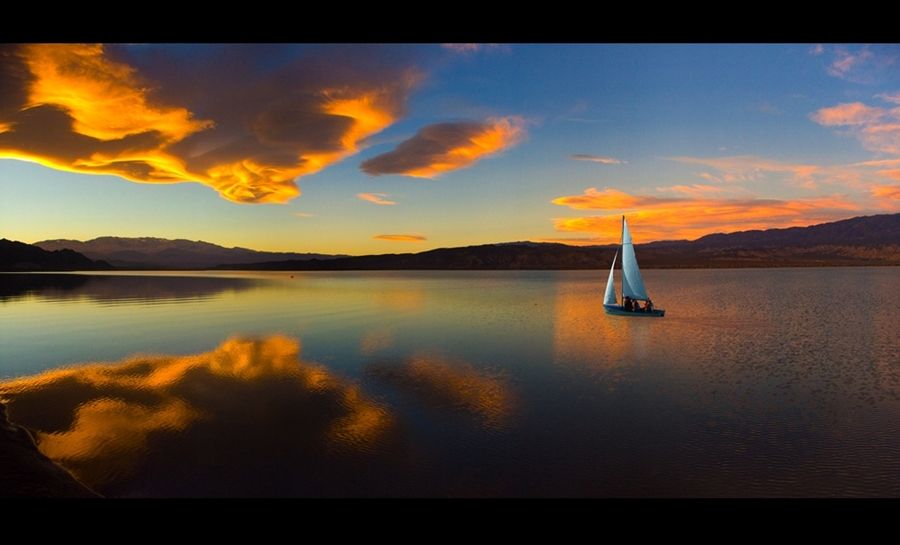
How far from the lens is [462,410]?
16.6 meters

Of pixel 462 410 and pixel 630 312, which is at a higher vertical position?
pixel 630 312

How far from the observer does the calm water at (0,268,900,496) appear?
11258 millimetres

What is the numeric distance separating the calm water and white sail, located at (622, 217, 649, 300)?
397 inches

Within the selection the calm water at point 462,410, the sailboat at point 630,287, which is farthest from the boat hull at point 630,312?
the calm water at point 462,410

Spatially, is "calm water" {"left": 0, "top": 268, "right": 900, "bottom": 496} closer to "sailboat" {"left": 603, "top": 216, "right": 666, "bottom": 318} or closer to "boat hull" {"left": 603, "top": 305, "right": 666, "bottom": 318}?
"boat hull" {"left": 603, "top": 305, "right": 666, "bottom": 318}

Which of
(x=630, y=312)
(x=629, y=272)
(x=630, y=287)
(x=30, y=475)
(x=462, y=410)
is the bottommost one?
(x=462, y=410)

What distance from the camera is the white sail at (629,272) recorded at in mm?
44844

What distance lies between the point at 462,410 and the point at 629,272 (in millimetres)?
33402

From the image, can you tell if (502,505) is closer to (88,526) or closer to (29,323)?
(88,526)

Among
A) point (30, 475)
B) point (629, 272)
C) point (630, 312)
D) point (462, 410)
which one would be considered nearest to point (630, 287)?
point (629, 272)

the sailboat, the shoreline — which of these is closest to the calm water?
the shoreline

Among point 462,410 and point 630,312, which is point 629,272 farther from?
point 462,410

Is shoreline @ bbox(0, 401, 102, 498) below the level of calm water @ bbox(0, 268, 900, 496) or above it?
above

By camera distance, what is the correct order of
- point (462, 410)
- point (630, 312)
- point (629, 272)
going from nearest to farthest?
point (462, 410) < point (630, 312) < point (629, 272)
